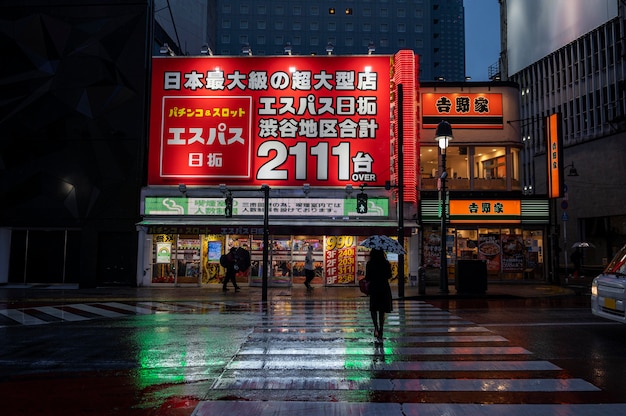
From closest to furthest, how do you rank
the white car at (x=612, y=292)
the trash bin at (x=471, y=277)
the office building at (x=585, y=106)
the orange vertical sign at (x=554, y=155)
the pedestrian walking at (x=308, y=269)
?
the white car at (x=612, y=292) → the trash bin at (x=471, y=277) → the pedestrian walking at (x=308, y=269) → the orange vertical sign at (x=554, y=155) → the office building at (x=585, y=106)

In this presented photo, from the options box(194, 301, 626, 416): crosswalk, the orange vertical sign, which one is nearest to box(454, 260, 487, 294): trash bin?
the orange vertical sign

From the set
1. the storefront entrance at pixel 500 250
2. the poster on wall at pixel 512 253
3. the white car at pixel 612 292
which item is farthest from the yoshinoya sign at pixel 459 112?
the white car at pixel 612 292

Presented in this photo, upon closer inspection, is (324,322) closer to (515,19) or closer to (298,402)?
(298,402)

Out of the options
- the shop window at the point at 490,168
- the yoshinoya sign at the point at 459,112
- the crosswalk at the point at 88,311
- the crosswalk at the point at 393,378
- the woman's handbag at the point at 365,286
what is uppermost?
the yoshinoya sign at the point at 459,112

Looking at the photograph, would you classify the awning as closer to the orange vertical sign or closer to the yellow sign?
the yellow sign

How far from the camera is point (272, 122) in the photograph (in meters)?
23.4

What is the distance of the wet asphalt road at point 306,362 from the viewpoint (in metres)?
6.00

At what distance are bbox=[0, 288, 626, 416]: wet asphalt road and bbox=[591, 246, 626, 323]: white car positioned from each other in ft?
1.78

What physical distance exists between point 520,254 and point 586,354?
17.2m

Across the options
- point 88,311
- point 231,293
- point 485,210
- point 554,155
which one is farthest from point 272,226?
point 554,155

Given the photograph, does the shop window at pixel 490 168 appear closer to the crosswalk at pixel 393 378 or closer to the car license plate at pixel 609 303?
the car license plate at pixel 609 303

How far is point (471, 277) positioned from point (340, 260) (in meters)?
6.26

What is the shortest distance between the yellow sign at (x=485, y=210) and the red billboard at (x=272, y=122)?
448 centimetres

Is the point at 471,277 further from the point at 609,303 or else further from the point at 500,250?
the point at 609,303
